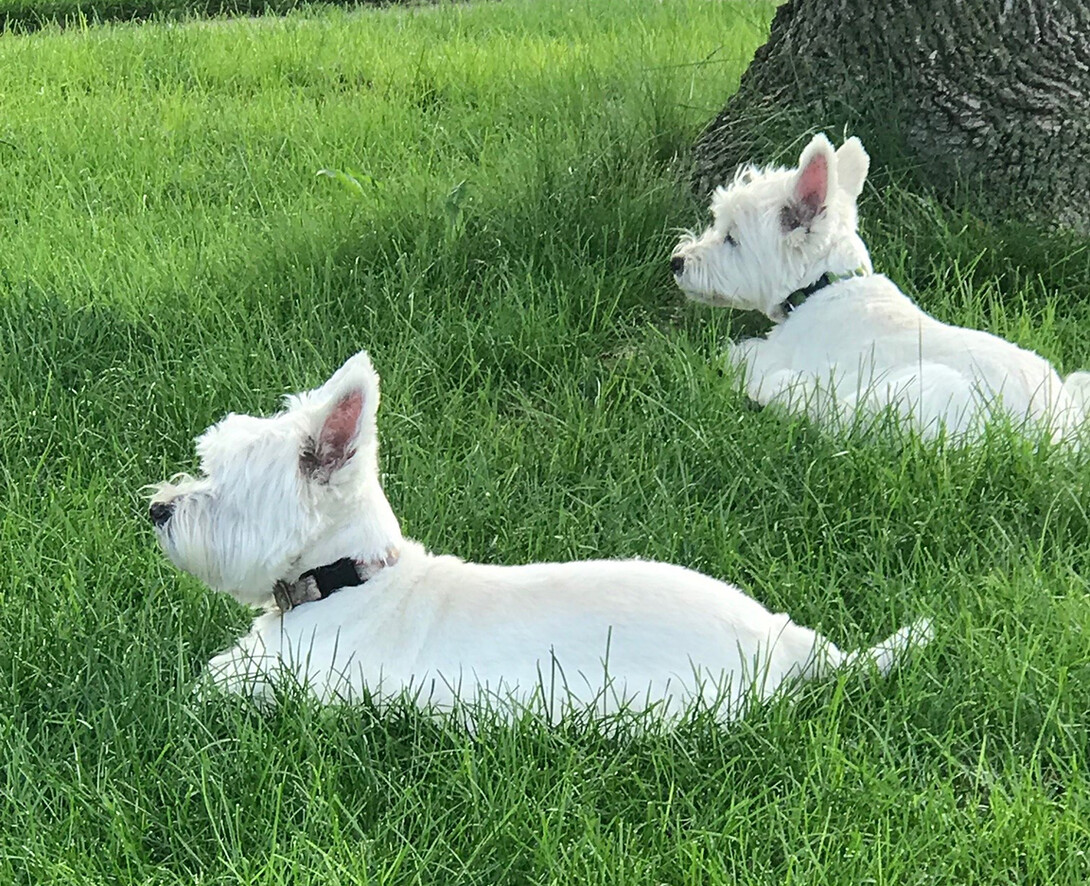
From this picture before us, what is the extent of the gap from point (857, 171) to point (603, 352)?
1.08 metres

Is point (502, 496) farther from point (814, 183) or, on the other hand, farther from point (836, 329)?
point (814, 183)

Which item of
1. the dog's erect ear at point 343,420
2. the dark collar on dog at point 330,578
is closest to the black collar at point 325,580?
the dark collar on dog at point 330,578

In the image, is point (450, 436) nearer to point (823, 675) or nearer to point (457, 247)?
point (457, 247)

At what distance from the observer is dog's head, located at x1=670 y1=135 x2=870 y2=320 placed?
392cm

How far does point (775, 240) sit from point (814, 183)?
24 cm

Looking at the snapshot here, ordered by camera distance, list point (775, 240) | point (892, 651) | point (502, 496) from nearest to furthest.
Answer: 1. point (892, 651)
2. point (502, 496)
3. point (775, 240)

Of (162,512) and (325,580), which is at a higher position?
(162,512)

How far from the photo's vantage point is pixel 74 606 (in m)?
2.70

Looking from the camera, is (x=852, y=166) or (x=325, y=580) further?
(x=852, y=166)

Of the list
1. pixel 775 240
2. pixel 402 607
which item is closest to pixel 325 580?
pixel 402 607

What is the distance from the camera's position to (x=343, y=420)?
2.36 metres

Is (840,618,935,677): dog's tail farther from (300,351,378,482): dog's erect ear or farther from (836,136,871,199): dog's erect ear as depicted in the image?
(836,136,871,199): dog's erect ear

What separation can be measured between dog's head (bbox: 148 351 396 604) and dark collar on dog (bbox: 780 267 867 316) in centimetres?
207

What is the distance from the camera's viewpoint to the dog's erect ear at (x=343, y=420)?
90.9 inches
